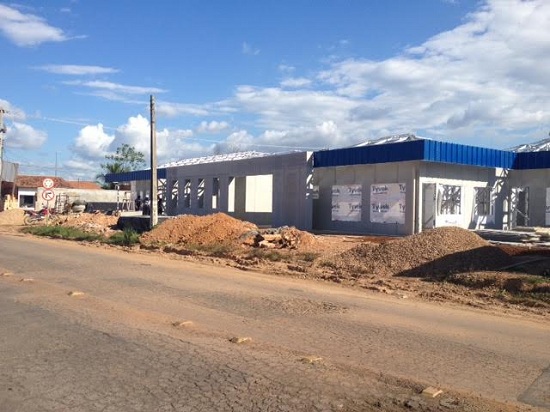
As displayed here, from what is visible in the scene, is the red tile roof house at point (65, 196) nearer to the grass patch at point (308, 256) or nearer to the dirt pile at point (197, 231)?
the dirt pile at point (197, 231)

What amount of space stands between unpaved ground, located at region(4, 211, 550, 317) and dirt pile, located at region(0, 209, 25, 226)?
78.4 ft

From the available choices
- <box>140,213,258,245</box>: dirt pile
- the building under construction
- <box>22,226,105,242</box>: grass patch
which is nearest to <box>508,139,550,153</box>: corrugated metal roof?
the building under construction

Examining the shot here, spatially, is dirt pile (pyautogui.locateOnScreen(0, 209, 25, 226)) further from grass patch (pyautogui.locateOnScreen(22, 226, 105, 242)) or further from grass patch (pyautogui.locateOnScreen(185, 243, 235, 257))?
grass patch (pyautogui.locateOnScreen(185, 243, 235, 257))

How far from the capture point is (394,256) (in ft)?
54.7

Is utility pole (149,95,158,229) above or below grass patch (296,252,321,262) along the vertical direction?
above

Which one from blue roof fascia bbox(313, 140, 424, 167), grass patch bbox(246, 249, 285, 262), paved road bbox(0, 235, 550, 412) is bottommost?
paved road bbox(0, 235, 550, 412)

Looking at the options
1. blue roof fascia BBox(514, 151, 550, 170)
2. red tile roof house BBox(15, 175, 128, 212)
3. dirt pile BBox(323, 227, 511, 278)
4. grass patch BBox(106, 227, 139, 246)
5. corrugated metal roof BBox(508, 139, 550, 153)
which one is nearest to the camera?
dirt pile BBox(323, 227, 511, 278)

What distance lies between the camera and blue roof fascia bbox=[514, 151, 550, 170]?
32.2 meters

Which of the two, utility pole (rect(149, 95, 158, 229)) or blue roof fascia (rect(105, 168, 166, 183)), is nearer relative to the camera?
utility pole (rect(149, 95, 158, 229))

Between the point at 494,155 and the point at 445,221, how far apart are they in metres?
5.08

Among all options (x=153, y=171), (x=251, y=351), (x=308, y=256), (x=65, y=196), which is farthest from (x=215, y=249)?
(x=65, y=196)

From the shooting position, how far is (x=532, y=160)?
3266cm

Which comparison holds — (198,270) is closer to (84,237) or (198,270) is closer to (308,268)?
(308,268)

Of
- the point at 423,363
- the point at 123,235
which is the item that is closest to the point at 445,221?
the point at 123,235
